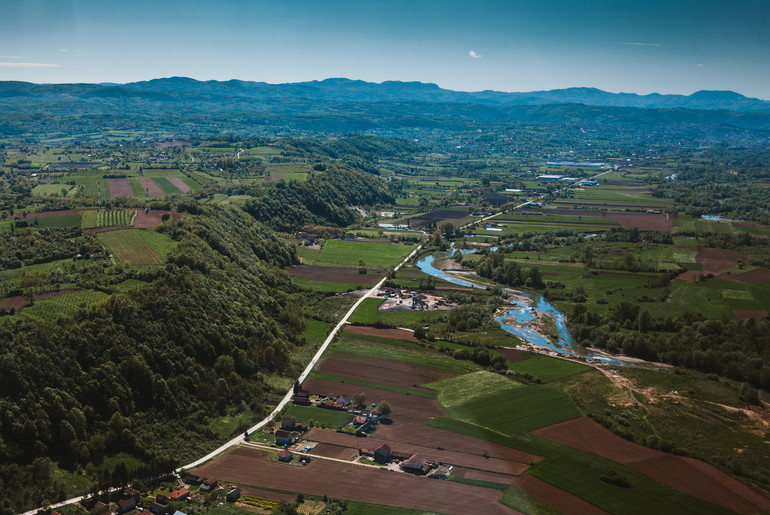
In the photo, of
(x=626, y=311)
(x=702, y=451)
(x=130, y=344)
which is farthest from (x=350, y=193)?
(x=702, y=451)

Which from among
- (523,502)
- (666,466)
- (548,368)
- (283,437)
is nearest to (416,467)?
(523,502)

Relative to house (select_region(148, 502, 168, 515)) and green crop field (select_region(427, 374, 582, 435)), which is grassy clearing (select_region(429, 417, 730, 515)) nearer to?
green crop field (select_region(427, 374, 582, 435))

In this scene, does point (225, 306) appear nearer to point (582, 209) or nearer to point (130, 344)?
point (130, 344)

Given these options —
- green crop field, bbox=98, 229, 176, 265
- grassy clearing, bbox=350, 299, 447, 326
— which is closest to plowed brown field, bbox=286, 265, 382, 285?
grassy clearing, bbox=350, 299, 447, 326

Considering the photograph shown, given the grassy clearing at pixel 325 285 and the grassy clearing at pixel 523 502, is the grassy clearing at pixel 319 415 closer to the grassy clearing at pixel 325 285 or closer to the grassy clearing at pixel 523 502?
the grassy clearing at pixel 523 502

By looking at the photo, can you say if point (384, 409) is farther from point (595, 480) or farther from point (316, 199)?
point (316, 199)

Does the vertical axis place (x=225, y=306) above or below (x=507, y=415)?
above
